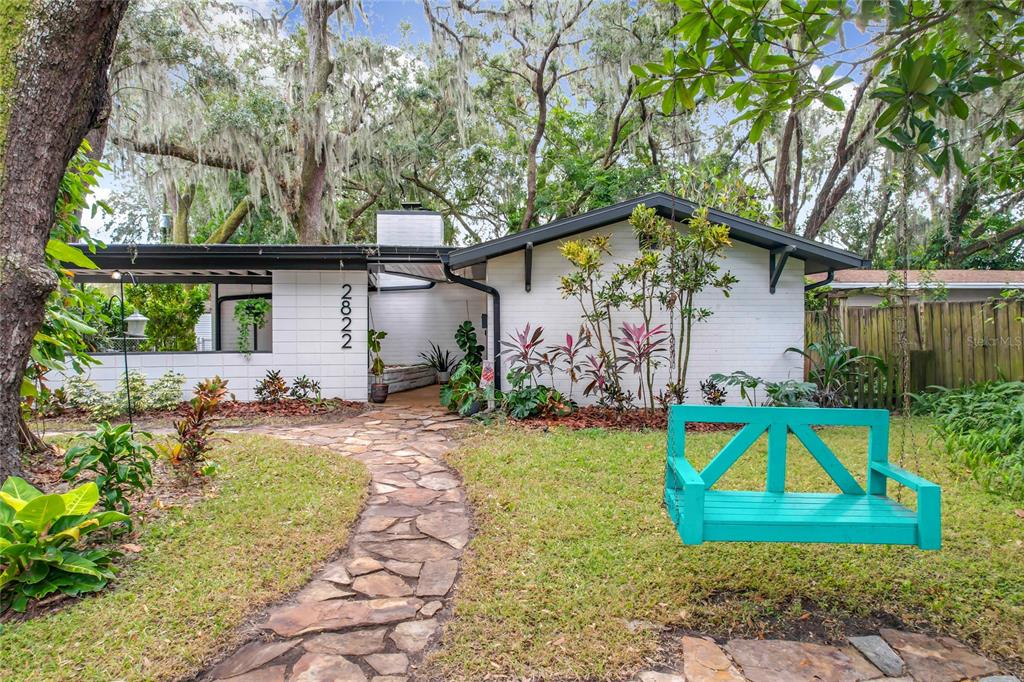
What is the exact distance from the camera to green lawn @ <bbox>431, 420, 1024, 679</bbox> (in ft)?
7.16

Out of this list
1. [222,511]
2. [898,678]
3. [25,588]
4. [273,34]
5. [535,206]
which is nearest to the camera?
[898,678]

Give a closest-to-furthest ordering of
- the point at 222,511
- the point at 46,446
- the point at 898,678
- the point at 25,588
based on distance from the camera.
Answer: the point at 898,678
the point at 25,588
the point at 222,511
the point at 46,446

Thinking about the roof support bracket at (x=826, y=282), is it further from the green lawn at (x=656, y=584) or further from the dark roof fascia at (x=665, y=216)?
the green lawn at (x=656, y=584)

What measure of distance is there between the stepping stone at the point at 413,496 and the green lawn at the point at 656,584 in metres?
0.33

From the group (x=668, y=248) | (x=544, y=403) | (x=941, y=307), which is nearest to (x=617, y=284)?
(x=668, y=248)

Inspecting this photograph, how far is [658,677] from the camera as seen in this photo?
6.55 ft

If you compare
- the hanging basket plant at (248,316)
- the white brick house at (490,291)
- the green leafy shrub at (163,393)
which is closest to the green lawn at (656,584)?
the white brick house at (490,291)

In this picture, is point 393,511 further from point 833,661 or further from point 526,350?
point 526,350

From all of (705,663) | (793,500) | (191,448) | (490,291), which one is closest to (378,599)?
(705,663)

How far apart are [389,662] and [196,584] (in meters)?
1.19

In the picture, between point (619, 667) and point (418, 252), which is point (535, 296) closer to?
point (418, 252)

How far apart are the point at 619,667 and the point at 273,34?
1216cm

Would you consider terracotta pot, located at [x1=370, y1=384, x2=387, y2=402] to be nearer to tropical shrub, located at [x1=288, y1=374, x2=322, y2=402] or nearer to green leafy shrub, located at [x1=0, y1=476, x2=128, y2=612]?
tropical shrub, located at [x1=288, y1=374, x2=322, y2=402]

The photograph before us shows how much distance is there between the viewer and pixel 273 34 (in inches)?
408
